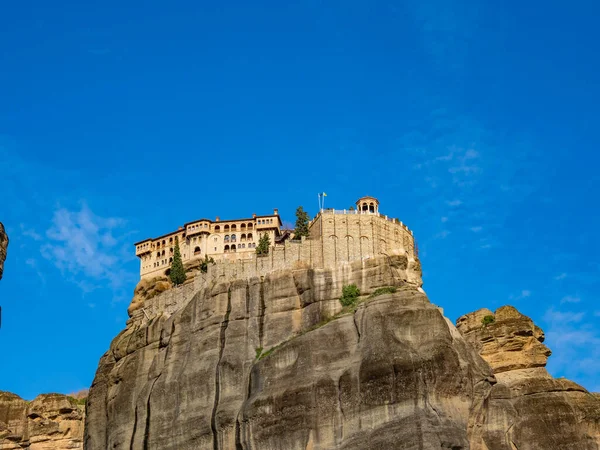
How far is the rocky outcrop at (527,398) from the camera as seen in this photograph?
240 feet

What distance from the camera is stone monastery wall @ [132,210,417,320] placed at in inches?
3196

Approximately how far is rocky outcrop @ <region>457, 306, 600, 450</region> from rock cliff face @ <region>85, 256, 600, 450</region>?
0.15 meters

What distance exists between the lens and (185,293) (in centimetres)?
8762

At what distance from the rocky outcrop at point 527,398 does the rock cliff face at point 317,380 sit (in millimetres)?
147

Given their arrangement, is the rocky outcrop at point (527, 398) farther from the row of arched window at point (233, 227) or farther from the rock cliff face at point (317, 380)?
the row of arched window at point (233, 227)

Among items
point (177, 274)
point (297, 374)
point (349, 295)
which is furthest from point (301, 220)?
point (297, 374)

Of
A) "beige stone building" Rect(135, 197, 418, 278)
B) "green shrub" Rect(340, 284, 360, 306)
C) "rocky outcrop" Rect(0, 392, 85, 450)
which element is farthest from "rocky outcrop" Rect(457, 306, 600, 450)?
"rocky outcrop" Rect(0, 392, 85, 450)

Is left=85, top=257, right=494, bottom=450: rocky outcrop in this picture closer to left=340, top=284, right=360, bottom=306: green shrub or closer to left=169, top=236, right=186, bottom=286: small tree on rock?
left=340, top=284, right=360, bottom=306: green shrub

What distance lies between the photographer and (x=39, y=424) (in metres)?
82.8

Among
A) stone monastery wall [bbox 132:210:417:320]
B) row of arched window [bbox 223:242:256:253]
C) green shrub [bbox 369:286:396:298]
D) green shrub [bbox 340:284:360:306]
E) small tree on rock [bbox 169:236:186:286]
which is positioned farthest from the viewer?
row of arched window [bbox 223:242:256:253]

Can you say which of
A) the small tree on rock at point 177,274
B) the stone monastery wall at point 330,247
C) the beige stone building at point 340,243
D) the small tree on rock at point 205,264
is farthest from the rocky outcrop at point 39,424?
the small tree on rock at point 177,274

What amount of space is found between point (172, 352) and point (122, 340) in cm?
1041

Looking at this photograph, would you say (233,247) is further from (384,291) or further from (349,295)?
(384,291)

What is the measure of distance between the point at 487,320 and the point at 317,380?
19.9 m
